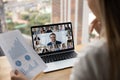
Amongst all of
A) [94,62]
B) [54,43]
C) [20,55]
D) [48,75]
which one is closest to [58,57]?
[54,43]

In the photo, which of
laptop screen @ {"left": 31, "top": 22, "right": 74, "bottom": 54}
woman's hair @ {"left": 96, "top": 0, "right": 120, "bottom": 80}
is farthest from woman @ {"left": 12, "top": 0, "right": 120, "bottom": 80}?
laptop screen @ {"left": 31, "top": 22, "right": 74, "bottom": 54}

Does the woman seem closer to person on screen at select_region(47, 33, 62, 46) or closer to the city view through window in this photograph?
person on screen at select_region(47, 33, 62, 46)

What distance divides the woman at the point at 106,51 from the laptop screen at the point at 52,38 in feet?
2.77

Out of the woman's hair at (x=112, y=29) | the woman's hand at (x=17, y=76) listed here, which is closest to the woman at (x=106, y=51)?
the woman's hair at (x=112, y=29)

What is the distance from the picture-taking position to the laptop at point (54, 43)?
4.95 feet

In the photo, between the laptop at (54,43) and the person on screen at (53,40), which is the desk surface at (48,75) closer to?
the laptop at (54,43)

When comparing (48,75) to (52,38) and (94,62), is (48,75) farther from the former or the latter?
(94,62)

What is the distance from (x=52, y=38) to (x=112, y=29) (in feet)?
3.01

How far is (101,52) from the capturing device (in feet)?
2.27

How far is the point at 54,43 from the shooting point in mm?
1577

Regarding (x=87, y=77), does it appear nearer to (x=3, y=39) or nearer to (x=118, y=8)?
(x=118, y=8)

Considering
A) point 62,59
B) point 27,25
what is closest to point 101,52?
point 62,59

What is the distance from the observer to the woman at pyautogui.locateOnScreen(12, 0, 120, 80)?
0.68 m

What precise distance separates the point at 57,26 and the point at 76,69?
885 mm
